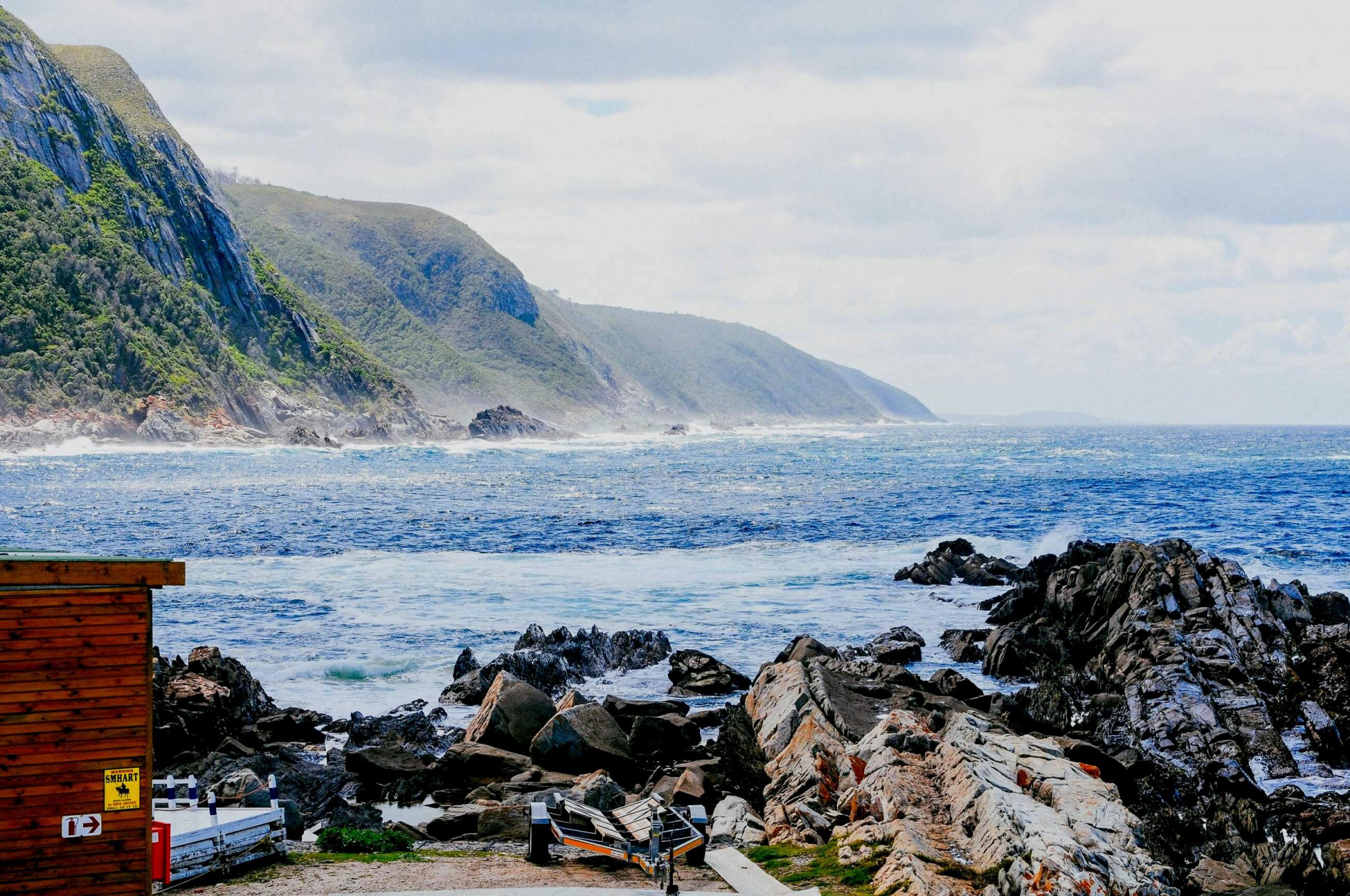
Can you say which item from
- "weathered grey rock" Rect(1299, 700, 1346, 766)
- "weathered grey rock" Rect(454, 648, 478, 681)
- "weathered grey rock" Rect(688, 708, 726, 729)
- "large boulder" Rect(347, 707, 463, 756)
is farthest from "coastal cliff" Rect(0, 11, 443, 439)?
"weathered grey rock" Rect(1299, 700, 1346, 766)

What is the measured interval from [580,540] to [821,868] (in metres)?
39.8

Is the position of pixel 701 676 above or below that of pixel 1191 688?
below

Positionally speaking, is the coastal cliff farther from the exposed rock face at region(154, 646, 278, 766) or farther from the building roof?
the building roof

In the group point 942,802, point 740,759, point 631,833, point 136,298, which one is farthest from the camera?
point 136,298

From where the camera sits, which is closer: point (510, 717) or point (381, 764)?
point (381, 764)

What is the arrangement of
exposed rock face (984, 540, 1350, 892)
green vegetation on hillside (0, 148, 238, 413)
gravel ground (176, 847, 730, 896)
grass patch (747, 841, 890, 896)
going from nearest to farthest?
1. grass patch (747, 841, 890, 896)
2. gravel ground (176, 847, 730, 896)
3. exposed rock face (984, 540, 1350, 892)
4. green vegetation on hillside (0, 148, 238, 413)

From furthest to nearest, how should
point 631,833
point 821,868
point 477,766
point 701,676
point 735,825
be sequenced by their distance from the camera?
point 701,676 → point 477,766 → point 735,825 → point 631,833 → point 821,868

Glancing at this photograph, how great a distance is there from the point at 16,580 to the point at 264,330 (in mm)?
174832

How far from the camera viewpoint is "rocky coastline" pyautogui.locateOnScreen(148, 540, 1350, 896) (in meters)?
12.3

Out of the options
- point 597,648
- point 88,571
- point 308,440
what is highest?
point 88,571

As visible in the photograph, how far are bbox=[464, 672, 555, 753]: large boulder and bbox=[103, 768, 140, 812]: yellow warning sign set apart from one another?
27.5 ft

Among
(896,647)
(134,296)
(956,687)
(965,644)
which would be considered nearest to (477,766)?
(956,687)

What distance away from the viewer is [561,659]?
26109 millimetres

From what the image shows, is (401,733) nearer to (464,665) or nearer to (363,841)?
(464,665)
